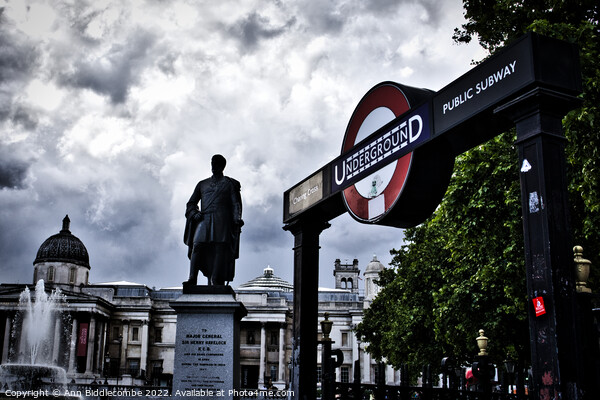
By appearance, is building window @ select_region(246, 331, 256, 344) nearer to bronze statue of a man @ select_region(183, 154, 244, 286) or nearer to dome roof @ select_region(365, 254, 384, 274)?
dome roof @ select_region(365, 254, 384, 274)

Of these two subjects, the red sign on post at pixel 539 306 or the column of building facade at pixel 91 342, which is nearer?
the red sign on post at pixel 539 306

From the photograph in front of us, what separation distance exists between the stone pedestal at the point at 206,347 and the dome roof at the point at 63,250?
8398 centimetres

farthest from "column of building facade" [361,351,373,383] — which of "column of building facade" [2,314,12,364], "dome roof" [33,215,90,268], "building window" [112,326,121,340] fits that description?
"column of building facade" [2,314,12,364]

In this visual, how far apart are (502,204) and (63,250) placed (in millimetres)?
81673

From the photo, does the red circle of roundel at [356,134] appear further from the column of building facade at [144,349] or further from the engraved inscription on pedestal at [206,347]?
the column of building facade at [144,349]

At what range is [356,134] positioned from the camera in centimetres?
686

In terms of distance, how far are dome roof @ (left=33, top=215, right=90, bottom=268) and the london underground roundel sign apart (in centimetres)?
8845

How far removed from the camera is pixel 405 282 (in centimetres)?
3388

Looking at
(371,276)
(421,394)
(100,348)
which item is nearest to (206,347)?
(421,394)

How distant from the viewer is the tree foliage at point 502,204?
42.5ft

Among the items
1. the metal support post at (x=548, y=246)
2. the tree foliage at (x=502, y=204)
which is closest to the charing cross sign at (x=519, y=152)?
the metal support post at (x=548, y=246)

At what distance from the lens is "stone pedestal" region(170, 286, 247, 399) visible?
392 inches

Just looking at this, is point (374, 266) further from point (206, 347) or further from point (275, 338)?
point (206, 347)

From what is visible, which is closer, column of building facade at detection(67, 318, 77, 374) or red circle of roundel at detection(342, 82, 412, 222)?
red circle of roundel at detection(342, 82, 412, 222)
